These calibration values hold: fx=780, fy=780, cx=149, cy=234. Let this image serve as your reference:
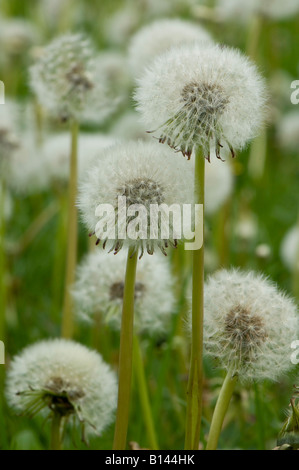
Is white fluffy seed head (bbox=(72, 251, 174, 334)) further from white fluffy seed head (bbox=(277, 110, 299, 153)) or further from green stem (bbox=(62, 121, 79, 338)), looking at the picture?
white fluffy seed head (bbox=(277, 110, 299, 153))

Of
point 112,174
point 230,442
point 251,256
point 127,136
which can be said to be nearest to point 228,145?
point 112,174

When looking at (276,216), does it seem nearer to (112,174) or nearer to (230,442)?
(230,442)

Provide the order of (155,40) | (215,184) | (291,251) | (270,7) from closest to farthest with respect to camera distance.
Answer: (155,40), (215,184), (291,251), (270,7)

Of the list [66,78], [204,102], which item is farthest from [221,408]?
[66,78]

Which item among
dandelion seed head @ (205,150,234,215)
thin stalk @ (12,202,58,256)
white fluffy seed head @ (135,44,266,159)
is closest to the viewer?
white fluffy seed head @ (135,44,266,159)

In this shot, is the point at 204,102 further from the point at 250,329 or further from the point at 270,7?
the point at 270,7

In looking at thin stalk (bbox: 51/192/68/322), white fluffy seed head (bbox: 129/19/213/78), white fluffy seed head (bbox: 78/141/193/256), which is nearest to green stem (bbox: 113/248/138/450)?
white fluffy seed head (bbox: 78/141/193/256)
